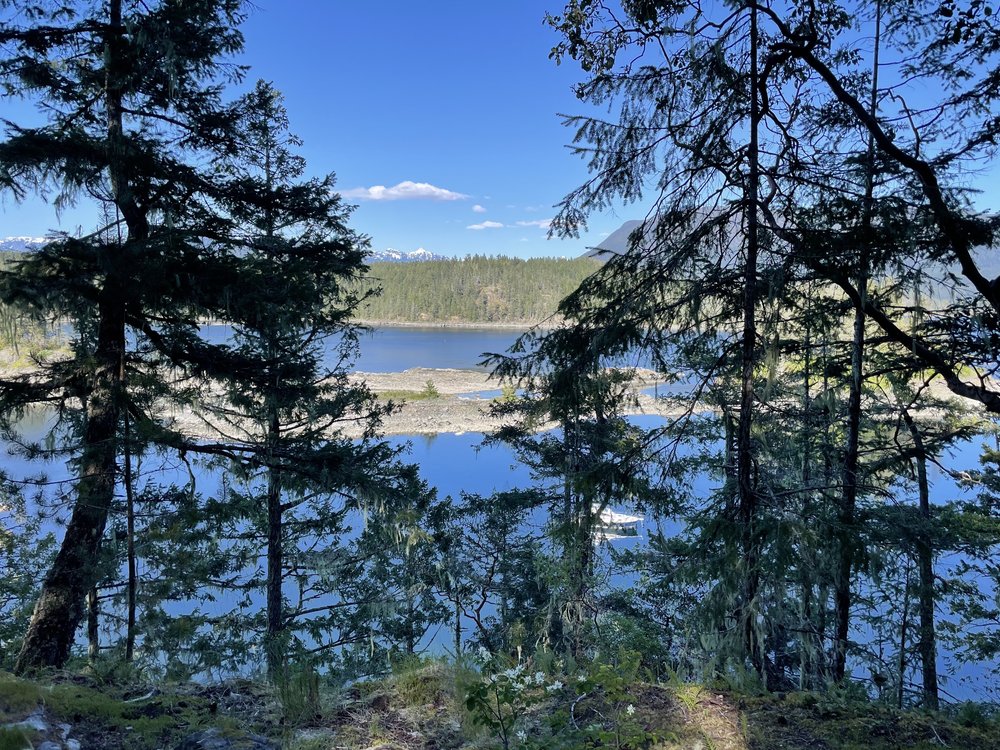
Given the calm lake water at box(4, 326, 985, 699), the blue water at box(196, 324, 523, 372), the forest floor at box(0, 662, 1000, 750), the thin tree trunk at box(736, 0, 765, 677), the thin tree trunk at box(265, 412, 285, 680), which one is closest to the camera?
the forest floor at box(0, 662, 1000, 750)

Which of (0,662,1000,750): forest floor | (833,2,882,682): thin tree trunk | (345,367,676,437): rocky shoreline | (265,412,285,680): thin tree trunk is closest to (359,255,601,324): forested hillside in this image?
(345,367,676,437): rocky shoreline

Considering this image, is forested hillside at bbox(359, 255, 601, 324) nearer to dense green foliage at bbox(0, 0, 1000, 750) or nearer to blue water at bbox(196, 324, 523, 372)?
blue water at bbox(196, 324, 523, 372)

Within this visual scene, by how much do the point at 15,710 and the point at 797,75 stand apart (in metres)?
5.37

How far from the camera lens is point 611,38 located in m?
3.53

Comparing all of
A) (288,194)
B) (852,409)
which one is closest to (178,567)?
(288,194)

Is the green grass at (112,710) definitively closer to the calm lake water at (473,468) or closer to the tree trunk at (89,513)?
the calm lake water at (473,468)

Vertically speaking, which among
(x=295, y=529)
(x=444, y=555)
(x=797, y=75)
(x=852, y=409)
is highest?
(x=797, y=75)

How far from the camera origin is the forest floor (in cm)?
216

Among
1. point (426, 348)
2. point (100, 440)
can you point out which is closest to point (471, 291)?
point (426, 348)

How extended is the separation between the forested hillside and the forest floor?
97.0 metres

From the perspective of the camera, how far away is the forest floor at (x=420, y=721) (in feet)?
7.09

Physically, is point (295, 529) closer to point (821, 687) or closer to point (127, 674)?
point (127, 674)

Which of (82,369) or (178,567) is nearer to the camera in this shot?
(82,369)

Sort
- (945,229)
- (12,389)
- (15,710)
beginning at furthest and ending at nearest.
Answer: (12,389), (945,229), (15,710)
